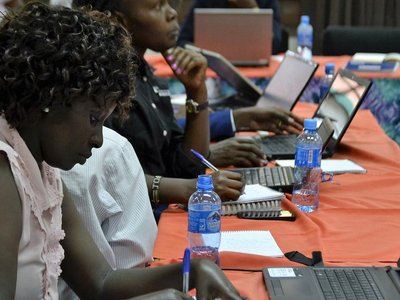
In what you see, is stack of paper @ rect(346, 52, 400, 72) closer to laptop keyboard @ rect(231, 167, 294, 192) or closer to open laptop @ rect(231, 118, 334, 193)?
open laptop @ rect(231, 118, 334, 193)

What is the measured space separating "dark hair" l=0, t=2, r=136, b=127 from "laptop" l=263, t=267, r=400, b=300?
0.46 meters

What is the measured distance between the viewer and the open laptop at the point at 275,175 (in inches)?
79.9

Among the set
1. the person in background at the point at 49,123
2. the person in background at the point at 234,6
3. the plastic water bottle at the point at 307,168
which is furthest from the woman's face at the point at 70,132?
the person in background at the point at 234,6

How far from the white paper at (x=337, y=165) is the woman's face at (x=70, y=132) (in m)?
1.16

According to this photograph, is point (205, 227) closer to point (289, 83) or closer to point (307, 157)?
point (307, 157)

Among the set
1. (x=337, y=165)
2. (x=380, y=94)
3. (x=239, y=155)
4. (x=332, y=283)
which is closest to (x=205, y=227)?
(x=332, y=283)

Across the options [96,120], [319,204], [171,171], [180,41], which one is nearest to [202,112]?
[171,171]

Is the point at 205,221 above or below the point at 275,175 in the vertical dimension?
above

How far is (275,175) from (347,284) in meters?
0.80

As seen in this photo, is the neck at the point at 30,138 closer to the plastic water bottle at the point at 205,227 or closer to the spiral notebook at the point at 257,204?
the plastic water bottle at the point at 205,227

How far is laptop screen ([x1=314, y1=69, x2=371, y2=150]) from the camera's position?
2426 millimetres

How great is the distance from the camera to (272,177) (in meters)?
2.12

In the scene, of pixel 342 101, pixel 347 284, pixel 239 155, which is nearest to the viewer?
pixel 347 284

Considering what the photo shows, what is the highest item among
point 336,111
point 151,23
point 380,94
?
point 151,23
